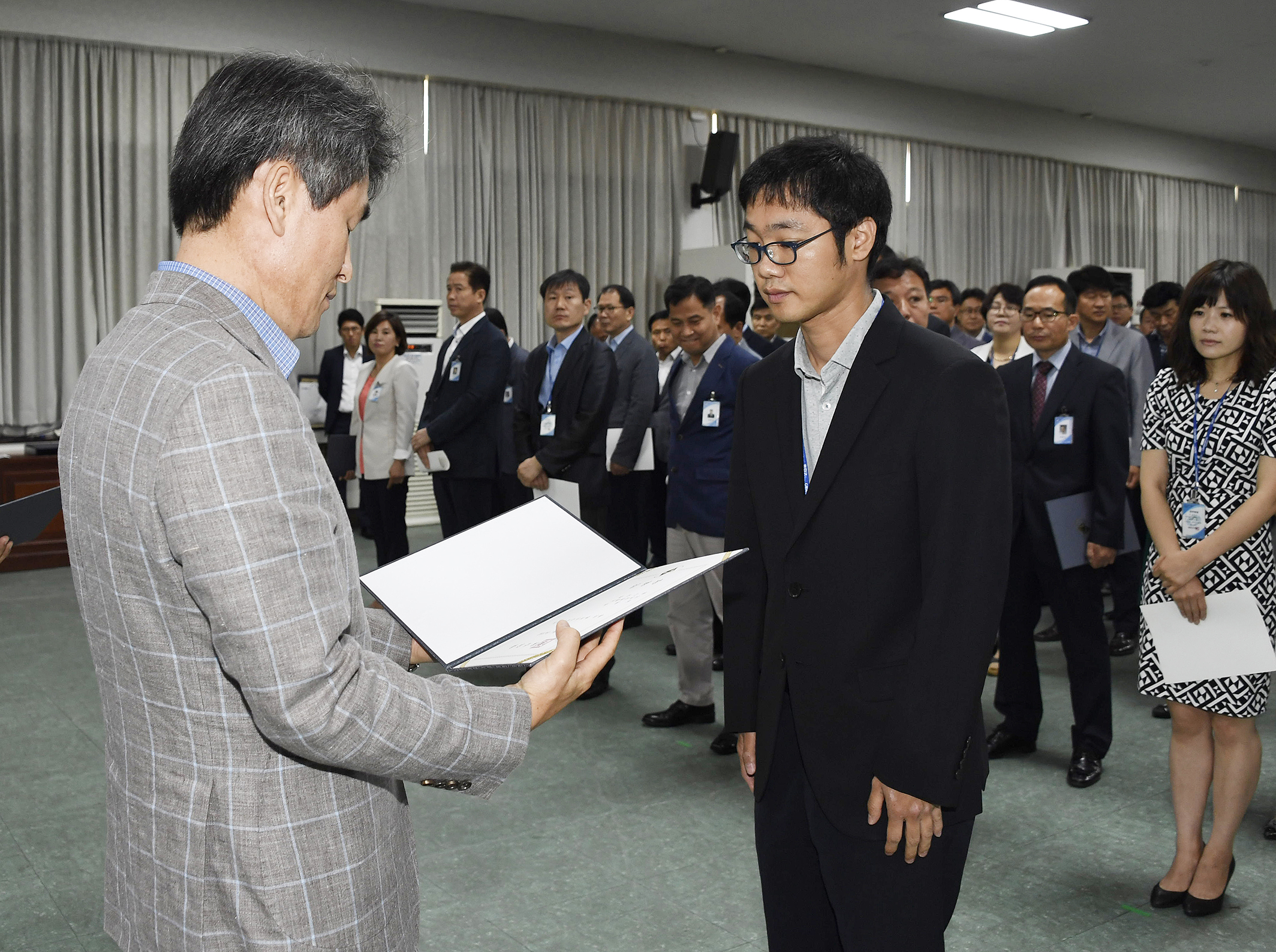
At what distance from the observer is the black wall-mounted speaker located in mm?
9562

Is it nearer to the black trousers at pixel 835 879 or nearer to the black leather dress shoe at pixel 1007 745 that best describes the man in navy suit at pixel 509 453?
the black leather dress shoe at pixel 1007 745

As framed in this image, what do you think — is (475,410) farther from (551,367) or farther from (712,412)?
(712,412)

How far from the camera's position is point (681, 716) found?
3.88 meters

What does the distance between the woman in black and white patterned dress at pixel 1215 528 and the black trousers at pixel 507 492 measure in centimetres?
336

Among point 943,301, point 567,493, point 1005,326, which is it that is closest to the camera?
point 567,493

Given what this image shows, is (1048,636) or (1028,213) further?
(1028,213)

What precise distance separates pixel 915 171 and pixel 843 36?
2387 mm

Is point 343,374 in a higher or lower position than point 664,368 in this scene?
higher

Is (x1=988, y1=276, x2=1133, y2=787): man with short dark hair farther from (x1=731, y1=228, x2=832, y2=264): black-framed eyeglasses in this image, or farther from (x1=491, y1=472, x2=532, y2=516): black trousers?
(x1=491, y1=472, x2=532, y2=516): black trousers

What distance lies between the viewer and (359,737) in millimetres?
916

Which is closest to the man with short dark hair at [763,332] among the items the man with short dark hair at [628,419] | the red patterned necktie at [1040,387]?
the man with short dark hair at [628,419]

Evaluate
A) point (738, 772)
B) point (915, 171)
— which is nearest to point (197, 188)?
point (738, 772)

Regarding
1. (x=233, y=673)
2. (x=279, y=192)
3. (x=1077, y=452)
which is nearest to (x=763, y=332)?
(x=1077, y=452)

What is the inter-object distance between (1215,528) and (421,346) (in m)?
6.79
